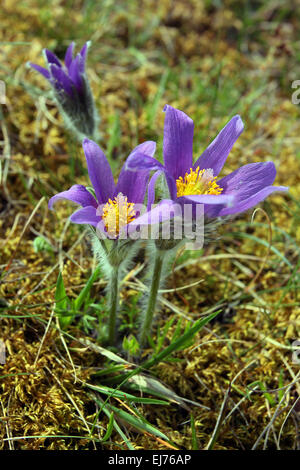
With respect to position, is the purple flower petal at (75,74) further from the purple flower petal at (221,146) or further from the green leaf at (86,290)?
the green leaf at (86,290)

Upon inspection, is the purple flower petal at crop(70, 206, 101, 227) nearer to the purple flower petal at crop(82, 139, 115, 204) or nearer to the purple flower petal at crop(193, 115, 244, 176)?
the purple flower petal at crop(82, 139, 115, 204)

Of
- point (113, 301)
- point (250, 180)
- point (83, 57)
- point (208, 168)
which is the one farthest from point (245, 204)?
point (83, 57)

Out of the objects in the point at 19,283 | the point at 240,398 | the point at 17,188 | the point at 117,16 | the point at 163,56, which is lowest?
the point at 240,398

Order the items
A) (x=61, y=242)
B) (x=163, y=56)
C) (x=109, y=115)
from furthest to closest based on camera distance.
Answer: (x=163, y=56) < (x=109, y=115) < (x=61, y=242)

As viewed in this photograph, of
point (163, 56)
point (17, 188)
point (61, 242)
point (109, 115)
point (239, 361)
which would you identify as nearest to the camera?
point (239, 361)

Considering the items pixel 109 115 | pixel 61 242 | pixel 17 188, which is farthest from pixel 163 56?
pixel 61 242

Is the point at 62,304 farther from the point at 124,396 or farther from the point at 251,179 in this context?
the point at 251,179

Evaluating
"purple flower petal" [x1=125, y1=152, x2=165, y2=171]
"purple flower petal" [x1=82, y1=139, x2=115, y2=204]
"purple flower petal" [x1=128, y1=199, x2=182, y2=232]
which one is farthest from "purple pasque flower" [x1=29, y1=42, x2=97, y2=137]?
"purple flower petal" [x1=128, y1=199, x2=182, y2=232]
